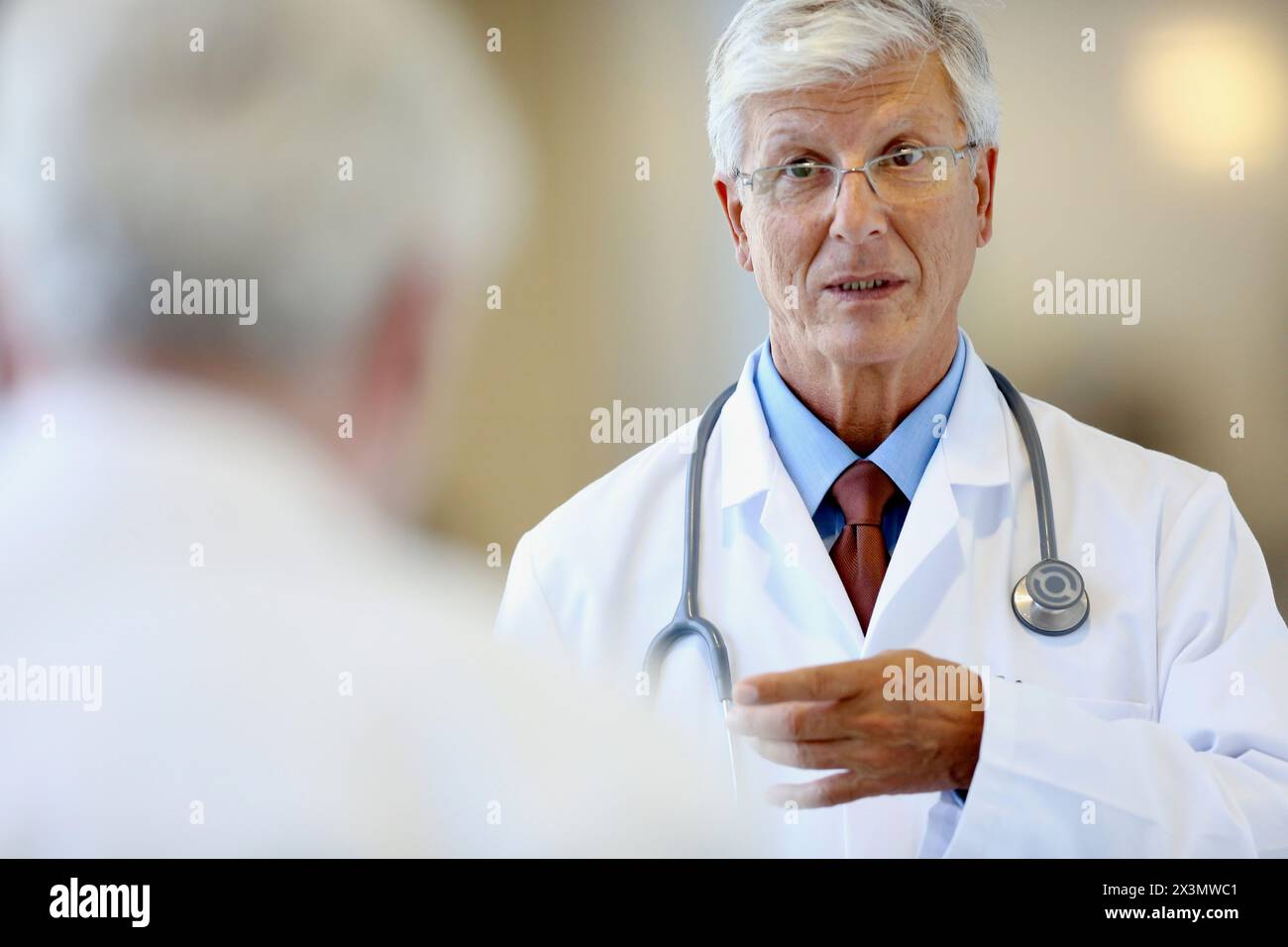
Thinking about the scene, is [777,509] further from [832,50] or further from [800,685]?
[832,50]

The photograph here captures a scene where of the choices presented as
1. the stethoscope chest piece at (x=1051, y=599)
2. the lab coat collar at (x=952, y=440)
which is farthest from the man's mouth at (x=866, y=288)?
the stethoscope chest piece at (x=1051, y=599)

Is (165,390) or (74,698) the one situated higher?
(165,390)

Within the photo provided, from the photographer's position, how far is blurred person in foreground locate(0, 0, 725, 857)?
702 millimetres

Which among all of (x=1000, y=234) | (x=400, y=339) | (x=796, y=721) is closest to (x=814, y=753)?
(x=796, y=721)

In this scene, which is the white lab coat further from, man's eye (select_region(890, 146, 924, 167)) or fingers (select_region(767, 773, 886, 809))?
man's eye (select_region(890, 146, 924, 167))

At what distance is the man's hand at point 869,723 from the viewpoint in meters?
0.81

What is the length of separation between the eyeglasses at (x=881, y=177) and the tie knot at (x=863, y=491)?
0.77ft

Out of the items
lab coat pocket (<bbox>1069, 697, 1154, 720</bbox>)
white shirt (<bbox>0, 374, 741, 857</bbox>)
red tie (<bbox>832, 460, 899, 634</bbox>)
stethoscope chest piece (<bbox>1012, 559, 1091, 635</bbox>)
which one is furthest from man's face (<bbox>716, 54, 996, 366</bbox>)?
white shirt (<bbox>0, 374, 741, 857</bbox>)
